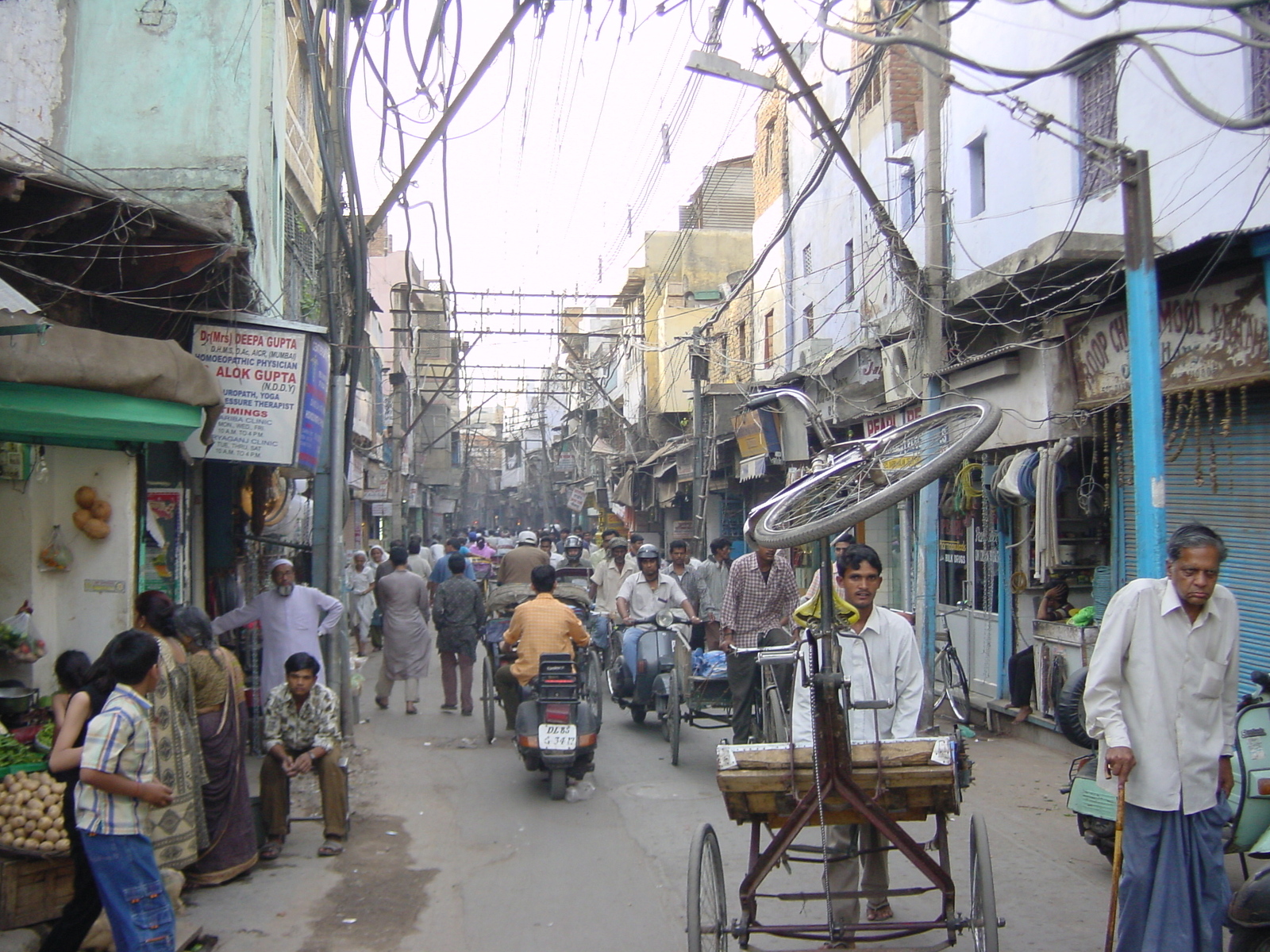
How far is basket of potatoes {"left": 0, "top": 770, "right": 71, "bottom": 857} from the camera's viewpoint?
5031mm

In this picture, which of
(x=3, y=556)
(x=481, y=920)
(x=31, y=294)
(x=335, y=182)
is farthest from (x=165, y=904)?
(x=335, y=182)

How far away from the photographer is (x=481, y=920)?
5.57 meters

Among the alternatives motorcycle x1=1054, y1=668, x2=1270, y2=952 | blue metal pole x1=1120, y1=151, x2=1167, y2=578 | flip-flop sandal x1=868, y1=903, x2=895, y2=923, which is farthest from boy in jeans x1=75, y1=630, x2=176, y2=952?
blue metal pole x1=1120, y1=151, x2=1167, y2=578

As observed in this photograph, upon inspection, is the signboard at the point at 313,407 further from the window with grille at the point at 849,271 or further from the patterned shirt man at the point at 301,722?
the window with grille at the point at 849,271

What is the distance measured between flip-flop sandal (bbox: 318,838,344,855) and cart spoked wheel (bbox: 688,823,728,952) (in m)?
3.21

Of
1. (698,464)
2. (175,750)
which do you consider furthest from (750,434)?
(175,750)

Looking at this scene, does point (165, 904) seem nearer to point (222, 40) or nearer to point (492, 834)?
point (492, 834)

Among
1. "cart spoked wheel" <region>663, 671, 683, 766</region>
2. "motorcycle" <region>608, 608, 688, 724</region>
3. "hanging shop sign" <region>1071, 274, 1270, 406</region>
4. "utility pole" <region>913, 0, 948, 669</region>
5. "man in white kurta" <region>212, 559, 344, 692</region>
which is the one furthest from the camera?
"utility pole" <region>913, 0, 948, 669</region>

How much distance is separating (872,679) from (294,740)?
151 inches

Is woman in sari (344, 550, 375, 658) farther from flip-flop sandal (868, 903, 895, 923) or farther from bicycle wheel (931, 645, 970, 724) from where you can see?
flip-flop sandal (868, 903, 895, 923)

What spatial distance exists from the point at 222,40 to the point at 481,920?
23.3 ft

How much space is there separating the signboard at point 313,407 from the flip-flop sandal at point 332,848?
2836 mm

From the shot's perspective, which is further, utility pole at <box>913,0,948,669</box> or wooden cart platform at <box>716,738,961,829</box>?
utility pole at <box>913,0,948,669</box>

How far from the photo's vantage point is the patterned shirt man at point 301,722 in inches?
262
